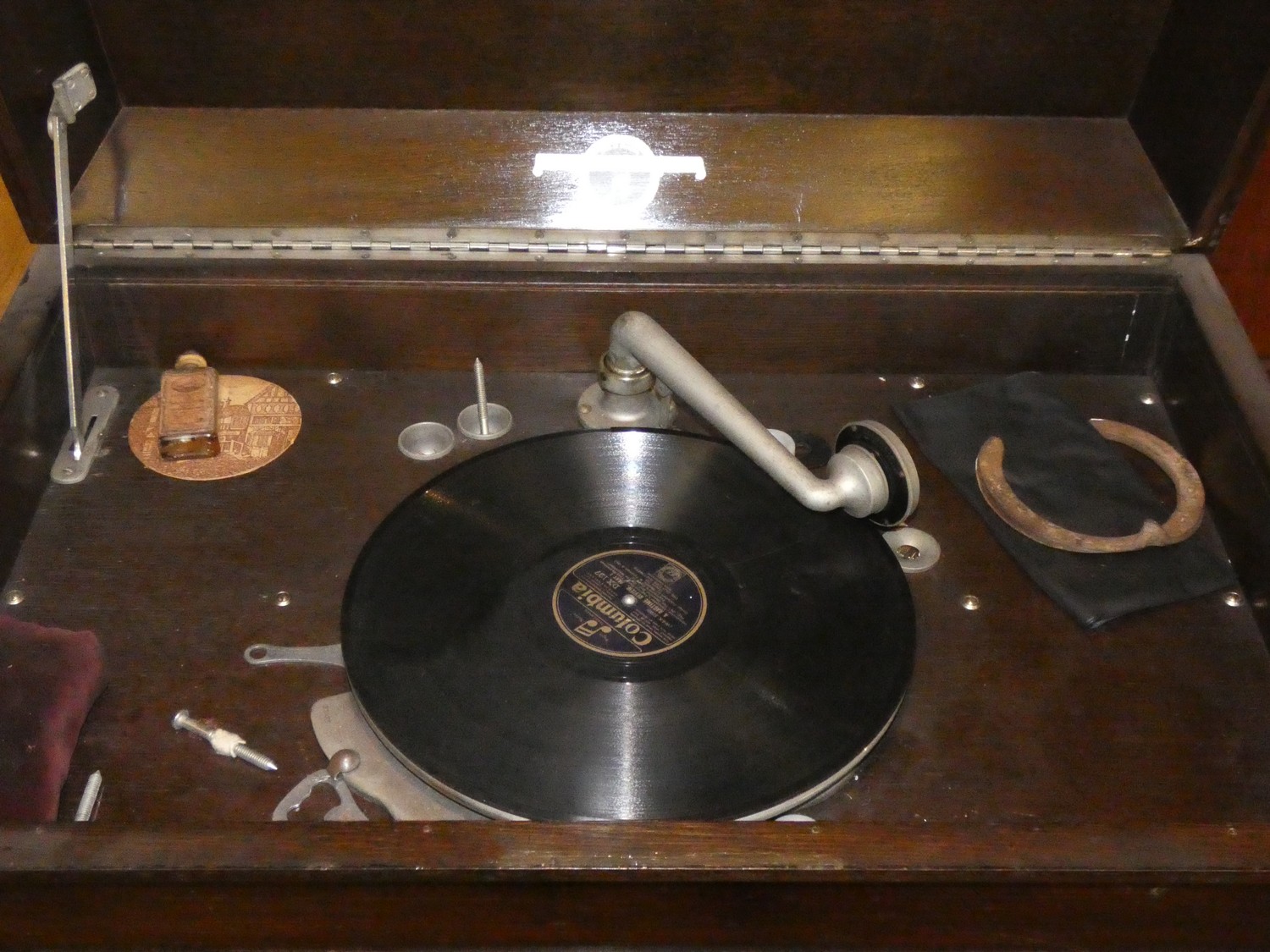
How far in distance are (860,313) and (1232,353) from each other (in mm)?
437

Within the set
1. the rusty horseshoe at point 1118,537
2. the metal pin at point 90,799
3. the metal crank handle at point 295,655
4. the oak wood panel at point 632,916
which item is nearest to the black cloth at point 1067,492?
the rusty horseshoe at point 1118,537

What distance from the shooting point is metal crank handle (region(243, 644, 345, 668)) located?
1.22 m

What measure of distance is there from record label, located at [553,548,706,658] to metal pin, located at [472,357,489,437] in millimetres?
280

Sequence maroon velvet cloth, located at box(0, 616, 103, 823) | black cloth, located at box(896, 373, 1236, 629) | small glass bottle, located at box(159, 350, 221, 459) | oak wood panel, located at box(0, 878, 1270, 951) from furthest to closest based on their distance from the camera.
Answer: small glass bottle, located at box(159, 350, 221, 459) → black cloth, located at box(896, 373, 1236, 629) → maroon velvet cloth, located at box(0, 616, 103, 823) → oak wood panel, located at box(0, 878, 1270, 951)

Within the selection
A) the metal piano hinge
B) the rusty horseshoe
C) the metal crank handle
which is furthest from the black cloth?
the metal crank handle

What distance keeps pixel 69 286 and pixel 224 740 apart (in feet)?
2.13

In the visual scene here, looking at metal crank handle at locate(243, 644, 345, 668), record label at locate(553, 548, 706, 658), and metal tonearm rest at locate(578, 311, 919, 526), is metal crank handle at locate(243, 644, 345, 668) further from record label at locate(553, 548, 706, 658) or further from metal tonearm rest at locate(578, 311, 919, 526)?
metal tonearm rest at locate(578, 311, 919, 526)

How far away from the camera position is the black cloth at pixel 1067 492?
1.30 metres

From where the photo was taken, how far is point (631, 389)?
1.43 m

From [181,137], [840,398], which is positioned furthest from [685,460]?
[181,137]

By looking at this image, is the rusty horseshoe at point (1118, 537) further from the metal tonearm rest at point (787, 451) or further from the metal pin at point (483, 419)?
the metal pin at point (483, 419)

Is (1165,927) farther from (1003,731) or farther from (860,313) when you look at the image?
(860,313)

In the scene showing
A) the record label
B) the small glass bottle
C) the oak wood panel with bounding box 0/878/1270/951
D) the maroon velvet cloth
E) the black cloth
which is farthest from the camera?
the small glass bottle

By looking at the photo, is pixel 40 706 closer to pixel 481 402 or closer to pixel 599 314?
pixel 481 402
